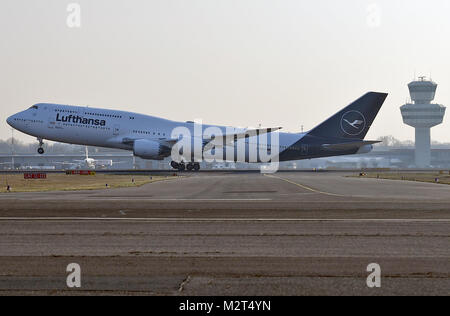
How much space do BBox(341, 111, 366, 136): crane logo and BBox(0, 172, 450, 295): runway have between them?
47.9 m

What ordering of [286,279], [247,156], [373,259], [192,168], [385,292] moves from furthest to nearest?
[192,168] → [247,156] → [373,259] → [286,279] → [385,292]

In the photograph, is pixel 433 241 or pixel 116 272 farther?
pixel 433 241

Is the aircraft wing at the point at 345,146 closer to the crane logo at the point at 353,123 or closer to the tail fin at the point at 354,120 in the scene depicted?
the tail fin at the point at 354,120

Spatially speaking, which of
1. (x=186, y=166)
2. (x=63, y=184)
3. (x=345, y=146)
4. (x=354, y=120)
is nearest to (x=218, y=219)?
(x=63, y=184)

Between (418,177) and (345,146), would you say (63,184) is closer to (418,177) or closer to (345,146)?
(345,146)

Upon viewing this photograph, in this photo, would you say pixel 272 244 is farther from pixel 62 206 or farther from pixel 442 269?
pixel 62 206

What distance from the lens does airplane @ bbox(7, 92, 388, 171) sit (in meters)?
63.4

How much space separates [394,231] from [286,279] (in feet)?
25.0

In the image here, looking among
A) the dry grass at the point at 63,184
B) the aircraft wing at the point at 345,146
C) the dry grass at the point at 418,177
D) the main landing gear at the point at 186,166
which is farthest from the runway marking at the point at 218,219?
the main landing gear at the point at 186,166

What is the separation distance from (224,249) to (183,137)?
54.9 metres

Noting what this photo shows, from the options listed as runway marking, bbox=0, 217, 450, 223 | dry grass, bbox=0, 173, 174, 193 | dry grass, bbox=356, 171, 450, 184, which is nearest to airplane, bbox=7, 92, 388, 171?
dry grass, bbox=356, 171, 450, 184

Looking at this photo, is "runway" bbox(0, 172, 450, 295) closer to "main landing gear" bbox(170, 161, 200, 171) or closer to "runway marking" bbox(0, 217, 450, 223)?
"runway marking" bbox(0, 217, 450, 223)

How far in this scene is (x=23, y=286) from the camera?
927 cm

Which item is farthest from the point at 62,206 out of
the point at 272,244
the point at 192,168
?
the point at 192,168
